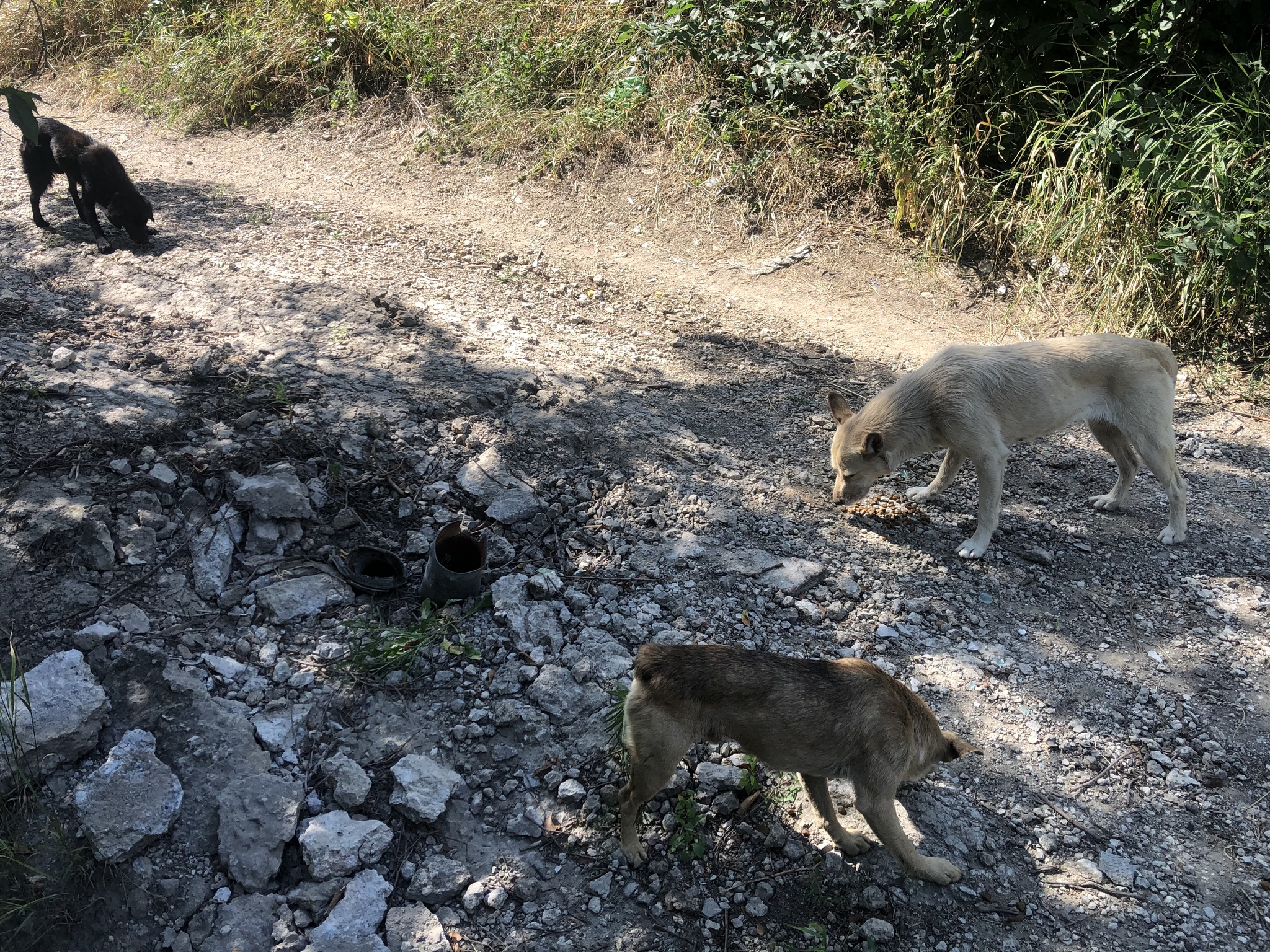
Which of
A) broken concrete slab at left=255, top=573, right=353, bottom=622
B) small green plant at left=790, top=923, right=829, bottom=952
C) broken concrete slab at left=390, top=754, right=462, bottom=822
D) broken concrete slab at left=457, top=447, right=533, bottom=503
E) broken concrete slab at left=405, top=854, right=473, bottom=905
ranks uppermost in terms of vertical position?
broken concrete slab at left=457, top=447, right=533, bottom=503

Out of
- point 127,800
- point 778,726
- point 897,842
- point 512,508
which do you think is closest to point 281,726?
point 127,800

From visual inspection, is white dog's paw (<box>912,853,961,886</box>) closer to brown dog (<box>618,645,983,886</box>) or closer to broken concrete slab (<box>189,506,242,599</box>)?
brown dog (<box>618,645,983,886</box>)

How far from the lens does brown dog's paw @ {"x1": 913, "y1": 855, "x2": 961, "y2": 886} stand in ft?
11.5

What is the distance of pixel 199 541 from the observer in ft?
15.3

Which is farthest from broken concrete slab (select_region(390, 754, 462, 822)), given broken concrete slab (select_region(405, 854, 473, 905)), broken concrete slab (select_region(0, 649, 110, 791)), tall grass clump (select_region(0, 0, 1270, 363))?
tall grass clump (select_region(0, 0, 1270, 363))

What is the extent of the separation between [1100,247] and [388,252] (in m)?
6.69

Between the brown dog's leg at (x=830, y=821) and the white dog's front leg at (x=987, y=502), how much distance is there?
2.31 meters

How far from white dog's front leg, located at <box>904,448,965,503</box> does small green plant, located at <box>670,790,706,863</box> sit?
3116 millimetres

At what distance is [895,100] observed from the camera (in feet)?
29.6

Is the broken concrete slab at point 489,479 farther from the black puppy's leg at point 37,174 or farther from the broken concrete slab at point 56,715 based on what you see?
the black puppy's leg at point 37,174

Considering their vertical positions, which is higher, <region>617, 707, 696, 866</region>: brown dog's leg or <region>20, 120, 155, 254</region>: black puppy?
<region>20, 120, 155, 254</region>: black puppy

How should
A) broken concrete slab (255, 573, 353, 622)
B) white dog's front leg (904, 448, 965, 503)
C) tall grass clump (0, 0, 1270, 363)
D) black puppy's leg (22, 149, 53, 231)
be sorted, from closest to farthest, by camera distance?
A: 1. broken concrete slab (255, 573, 353, 622)
2. white dog's front leg (904, 448, 965, 503)
3. tall grass clump (0, 0, 1270, 363)
4. black puppy's leg (22, 149, 53, 231)

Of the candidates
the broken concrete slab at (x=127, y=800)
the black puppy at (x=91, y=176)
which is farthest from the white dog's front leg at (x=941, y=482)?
the black puppy at (x=91, y=176)

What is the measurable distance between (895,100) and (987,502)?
5399 millimetres
